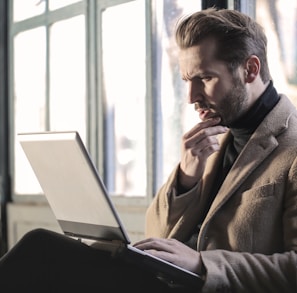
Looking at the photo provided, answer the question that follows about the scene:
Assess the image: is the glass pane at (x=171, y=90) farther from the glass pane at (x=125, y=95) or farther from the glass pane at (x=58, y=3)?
the glass pane at (x=58, y=3)

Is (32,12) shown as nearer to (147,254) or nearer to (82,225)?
(82,225)

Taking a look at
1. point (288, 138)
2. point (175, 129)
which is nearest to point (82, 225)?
point (288, 138)

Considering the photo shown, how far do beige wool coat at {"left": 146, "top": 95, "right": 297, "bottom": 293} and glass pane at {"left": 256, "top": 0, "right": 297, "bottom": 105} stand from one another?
53 centimetres

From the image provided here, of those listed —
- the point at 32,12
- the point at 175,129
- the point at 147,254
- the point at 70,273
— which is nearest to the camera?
the point at 147,254

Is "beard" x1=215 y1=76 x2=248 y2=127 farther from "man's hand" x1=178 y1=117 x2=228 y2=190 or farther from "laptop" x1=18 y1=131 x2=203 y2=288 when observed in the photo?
"laptop" x1=18 y1=131 x2=203 y2=288

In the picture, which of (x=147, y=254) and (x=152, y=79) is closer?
(x=147, y=254)

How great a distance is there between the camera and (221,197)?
1.66 metres

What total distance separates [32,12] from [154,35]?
41.1 inches

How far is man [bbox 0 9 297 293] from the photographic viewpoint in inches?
59.1

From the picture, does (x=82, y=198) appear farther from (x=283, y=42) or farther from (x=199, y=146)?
(x=283, y=42)

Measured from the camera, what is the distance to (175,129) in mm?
2836

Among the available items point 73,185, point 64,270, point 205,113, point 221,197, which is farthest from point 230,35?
point 64,270

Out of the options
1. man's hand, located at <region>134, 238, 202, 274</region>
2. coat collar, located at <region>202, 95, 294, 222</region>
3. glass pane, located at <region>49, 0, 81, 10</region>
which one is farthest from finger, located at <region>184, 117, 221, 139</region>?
glass pane, located at <region>49, 0, 81, 10</region>

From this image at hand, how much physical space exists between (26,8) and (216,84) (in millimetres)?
2186
